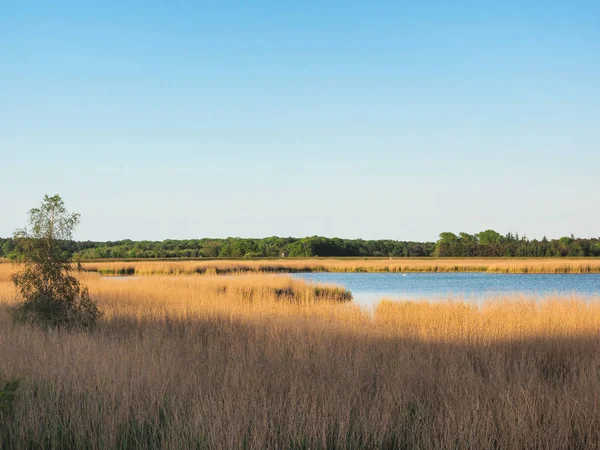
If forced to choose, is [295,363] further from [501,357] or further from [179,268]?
[179,268]

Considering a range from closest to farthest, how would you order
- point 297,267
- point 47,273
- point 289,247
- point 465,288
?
point 47,273
point 465,288
point 297,267
point 289,247

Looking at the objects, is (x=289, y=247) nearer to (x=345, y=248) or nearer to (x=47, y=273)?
(x=345, y=248)

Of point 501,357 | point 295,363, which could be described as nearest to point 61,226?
point 295,363

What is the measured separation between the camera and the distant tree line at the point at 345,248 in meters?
82.8

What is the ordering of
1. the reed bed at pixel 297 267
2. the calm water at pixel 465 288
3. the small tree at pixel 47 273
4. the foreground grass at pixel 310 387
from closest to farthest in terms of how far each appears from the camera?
1. the foreground grass at pixel 310 387
2. the small tree at pixel 47 273
3. the calm water at pixel 465 288
4. the reed bed at pixel 297 267

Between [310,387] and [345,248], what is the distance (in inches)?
3950

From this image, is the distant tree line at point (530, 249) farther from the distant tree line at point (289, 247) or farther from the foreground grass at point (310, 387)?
the foreground grass at point (310, 387)

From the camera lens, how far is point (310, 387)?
272 inches

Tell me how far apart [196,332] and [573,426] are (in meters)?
7.41

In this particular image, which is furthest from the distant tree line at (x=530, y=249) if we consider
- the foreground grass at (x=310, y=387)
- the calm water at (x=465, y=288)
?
the foreground grass at (x=310, y=387)

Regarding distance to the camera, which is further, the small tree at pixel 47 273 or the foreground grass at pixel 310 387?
the small tree at pixel 47 273

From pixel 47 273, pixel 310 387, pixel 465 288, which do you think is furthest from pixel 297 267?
pixel 310 387

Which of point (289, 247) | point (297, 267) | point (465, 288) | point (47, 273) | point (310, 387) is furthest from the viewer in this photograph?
point (289, 247)

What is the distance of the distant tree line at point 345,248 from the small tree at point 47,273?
6515 cm
